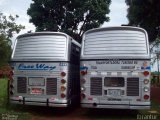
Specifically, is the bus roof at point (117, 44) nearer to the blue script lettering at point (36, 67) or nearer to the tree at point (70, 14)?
the blue script lettering at point (36, 67)

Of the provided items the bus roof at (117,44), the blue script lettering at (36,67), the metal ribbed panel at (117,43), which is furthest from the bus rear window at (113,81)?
the blue script lettering at (36,67)

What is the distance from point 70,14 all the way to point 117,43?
22.4 m

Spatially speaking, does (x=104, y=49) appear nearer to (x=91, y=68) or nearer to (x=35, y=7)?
(x=91, y=68)

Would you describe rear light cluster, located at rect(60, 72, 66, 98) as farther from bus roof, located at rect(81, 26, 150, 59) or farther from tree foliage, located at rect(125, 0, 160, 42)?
tree foliage, located at rect(125, 0, 160, 42)

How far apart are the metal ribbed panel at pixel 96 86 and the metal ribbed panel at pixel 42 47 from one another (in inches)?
55.0

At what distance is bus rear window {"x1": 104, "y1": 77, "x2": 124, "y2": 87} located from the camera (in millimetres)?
12242

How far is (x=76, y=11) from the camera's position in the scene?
113ft

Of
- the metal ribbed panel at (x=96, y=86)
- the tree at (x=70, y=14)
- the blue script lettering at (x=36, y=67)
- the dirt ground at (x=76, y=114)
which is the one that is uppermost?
the tree at (x=70, y=14)

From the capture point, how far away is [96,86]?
12445 millimetres

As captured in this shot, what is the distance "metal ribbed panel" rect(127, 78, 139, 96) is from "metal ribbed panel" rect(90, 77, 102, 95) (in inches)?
38.8

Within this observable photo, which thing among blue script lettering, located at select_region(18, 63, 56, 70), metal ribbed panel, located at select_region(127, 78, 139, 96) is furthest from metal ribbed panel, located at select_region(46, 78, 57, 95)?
metal ribbed panel, located at select_region(127, 78, 139, 96)

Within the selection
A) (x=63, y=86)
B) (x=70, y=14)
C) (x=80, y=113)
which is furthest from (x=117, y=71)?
(x=70, y=14)

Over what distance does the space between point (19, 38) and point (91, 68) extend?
10.3ft

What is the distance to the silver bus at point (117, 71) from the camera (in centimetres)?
1211
